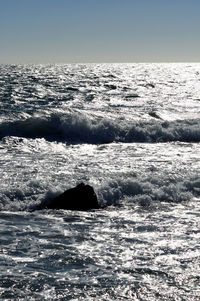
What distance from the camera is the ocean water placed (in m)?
7.81

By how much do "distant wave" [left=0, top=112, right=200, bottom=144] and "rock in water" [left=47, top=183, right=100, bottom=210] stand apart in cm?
1399

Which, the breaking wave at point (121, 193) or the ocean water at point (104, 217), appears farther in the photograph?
the breaking wave at point (121, 193)

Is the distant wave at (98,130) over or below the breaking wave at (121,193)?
over

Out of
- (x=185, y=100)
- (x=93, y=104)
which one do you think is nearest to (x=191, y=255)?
(x=93, y=104)

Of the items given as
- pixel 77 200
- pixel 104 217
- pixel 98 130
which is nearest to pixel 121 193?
pixel 77 200

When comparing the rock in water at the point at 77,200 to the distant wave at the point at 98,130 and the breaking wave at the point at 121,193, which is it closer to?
the breaking wave at the point at 121,193

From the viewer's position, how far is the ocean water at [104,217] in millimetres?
7809

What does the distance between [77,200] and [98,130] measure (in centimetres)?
1651

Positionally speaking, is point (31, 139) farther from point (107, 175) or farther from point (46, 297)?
point (46, 297)

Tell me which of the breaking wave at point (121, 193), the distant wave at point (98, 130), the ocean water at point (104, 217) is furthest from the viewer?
the distant wave at point (98, 130)

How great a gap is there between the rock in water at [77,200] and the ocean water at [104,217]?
362 mm

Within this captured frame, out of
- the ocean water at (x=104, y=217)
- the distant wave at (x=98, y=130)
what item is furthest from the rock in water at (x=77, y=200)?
the distant wave at (x=98, y=130)

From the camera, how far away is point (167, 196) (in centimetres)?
1398

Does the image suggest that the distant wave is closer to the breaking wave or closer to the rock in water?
the breaking wave
